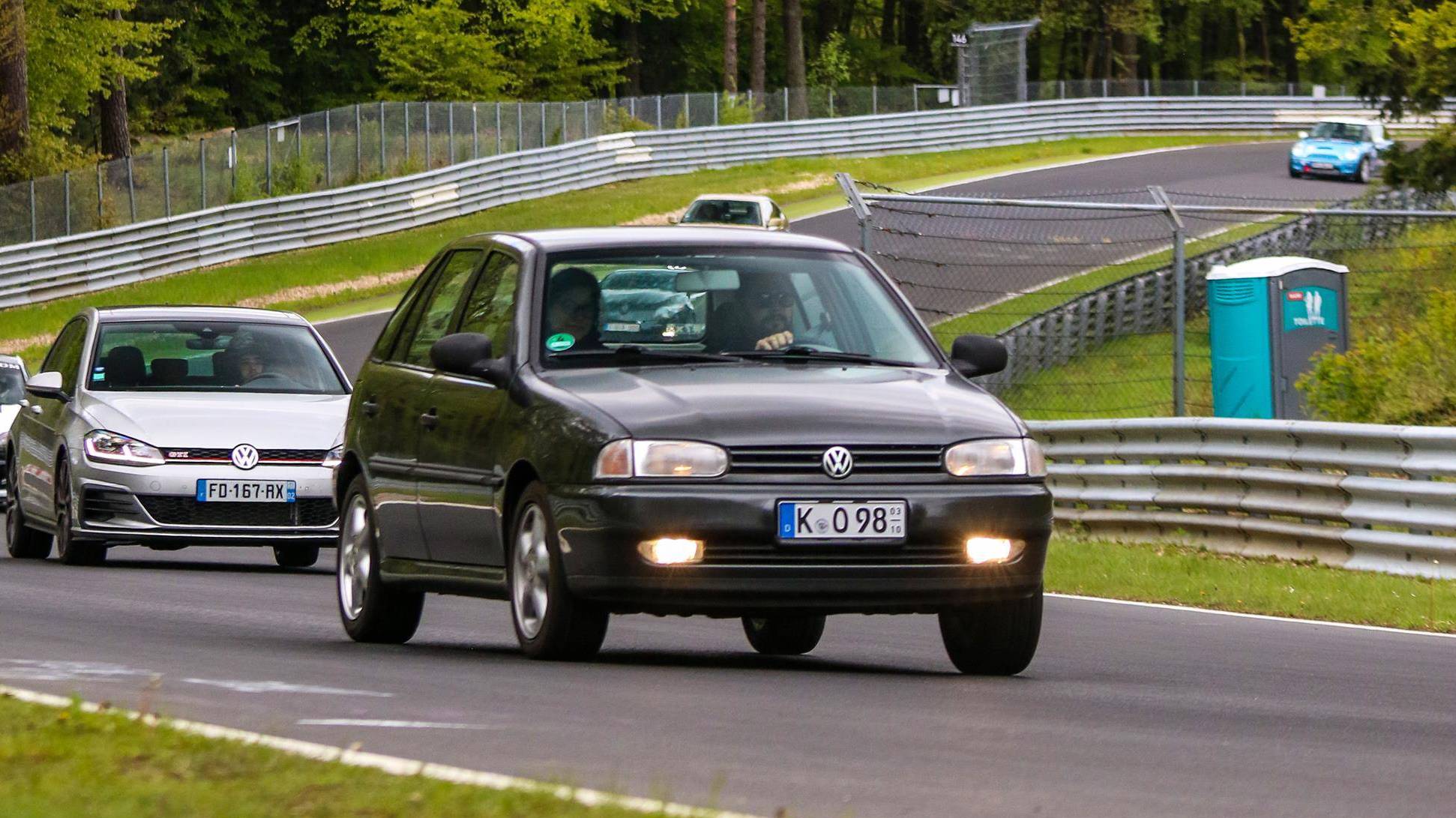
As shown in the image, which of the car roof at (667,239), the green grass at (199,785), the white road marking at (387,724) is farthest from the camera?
the car roof at (667,239)

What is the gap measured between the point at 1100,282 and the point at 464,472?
11.7 m

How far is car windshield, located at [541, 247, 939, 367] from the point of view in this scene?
9359 millimetres

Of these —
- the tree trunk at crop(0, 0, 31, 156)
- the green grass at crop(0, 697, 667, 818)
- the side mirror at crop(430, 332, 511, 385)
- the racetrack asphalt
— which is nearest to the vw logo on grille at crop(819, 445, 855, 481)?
the racetrack asphalt

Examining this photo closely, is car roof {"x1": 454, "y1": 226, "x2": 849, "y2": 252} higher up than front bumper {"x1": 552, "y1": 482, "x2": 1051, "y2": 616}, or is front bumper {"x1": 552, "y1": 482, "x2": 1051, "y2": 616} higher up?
car roof {"x1": 454, "y1": 226, "x2": 849, "y2": 252}

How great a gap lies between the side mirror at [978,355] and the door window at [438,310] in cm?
197

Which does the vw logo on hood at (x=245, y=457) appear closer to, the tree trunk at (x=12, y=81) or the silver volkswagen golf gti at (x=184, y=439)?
the silver volkswagen golf gti at (x=184, y=439)

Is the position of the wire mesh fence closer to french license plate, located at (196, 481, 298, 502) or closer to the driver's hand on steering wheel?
french license plate, located at (196, 481, 298, 502)

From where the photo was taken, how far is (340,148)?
1905 inches

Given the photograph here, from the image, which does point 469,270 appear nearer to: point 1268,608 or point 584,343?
point 584,343

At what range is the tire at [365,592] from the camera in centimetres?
1035

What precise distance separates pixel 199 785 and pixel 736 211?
35.3 m

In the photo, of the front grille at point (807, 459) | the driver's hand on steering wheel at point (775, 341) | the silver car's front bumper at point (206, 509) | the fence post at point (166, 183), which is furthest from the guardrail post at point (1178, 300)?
the fence post at point (166, 183)

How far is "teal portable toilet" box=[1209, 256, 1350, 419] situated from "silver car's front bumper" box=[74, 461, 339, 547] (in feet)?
27.7

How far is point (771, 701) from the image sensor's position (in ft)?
25.8
